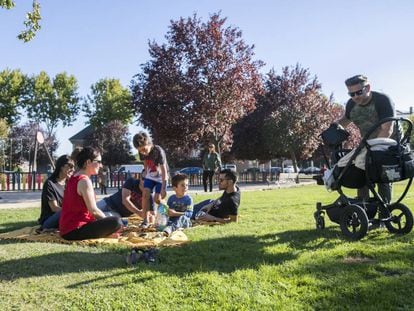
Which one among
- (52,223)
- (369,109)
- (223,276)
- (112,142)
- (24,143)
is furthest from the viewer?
(24,143)

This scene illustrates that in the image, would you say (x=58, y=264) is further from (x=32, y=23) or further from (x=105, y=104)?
(x=105, y=104)

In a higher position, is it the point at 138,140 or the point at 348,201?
the point at 138,140

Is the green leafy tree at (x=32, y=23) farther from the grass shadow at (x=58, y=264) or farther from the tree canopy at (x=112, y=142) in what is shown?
the tree canopy at (x=112, y=142)

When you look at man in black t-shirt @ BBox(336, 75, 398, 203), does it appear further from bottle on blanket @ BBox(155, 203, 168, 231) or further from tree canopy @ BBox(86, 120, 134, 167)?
tree canopy @ BBox(86, 120, 134, 167)

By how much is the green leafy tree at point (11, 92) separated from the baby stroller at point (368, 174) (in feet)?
185

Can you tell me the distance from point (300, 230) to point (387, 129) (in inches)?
74.0

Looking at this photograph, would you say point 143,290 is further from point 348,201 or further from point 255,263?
point 348,201

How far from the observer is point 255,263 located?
4.10 meters

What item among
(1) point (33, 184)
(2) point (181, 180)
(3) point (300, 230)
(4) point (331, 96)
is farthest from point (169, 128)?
(4) point (331, 96)

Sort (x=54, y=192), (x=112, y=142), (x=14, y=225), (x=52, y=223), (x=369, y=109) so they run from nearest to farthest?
1. (x=369, y=109)
2. (x=52, y=223)
3. (x=54, y=192)
4. (x=14, y=225)
5. (x=112, y=142)

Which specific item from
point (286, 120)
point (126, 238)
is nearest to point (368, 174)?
point (126, 238)

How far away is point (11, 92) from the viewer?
55.2 metres

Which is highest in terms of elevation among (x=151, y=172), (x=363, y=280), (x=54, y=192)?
(x=151, y=172)

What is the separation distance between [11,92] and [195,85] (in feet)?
143
